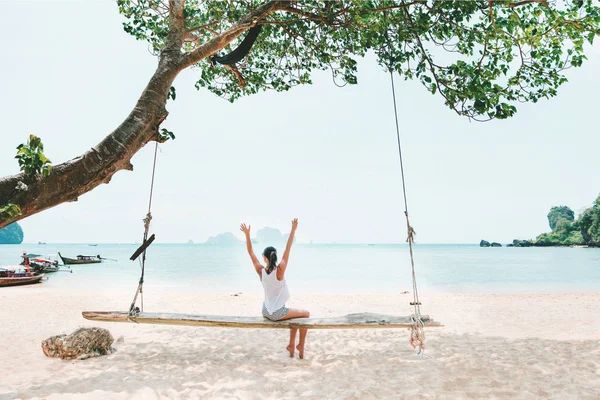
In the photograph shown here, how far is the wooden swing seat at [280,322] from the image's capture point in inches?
162

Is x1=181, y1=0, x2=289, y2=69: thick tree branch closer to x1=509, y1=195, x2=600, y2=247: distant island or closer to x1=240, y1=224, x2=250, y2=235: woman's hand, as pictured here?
x1=240, y1=224, x2=250, y2=235: woman's hand

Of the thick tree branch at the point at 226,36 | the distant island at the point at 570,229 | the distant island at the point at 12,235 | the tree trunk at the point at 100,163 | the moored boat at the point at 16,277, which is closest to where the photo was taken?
the tree trunk at the point at 100,163

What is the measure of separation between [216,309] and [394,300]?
5231mm

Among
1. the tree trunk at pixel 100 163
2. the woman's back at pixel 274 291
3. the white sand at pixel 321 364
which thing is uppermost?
the tree trunk at pixel 100 163

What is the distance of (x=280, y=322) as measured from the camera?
13.8 feet

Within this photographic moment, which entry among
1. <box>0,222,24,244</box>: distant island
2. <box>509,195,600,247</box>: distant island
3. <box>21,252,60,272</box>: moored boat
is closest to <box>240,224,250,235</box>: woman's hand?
<box>21,252,60,272</box>: moored boat

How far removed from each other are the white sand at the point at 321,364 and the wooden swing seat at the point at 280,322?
1.67 feet

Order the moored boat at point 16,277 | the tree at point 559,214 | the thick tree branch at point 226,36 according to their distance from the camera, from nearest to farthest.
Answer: the thick tree branch at point 226,36, the moored boat at point 16,277, the tree at point 559,214

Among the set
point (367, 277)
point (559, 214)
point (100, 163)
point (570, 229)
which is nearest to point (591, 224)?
point (570, 229)

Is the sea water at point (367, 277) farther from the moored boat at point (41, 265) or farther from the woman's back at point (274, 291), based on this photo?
the woman's back at point (274, 291)

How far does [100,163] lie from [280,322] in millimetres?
2431

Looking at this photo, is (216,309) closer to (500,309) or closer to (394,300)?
(394,300)

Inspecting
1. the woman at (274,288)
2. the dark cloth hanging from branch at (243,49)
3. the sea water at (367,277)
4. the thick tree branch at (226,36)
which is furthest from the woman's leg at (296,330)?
the sea water at (367,277)

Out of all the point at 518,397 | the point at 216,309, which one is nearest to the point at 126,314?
the point at 518,397
